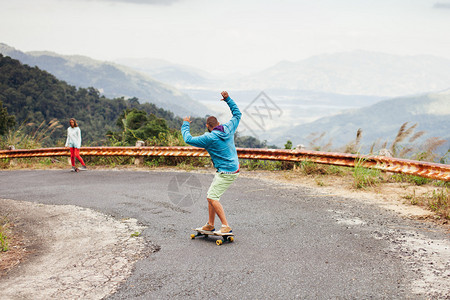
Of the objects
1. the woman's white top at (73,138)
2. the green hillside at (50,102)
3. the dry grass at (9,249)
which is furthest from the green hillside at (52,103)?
Answer: the dry grass at (9,249)

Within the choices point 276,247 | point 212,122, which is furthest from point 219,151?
point 276,247

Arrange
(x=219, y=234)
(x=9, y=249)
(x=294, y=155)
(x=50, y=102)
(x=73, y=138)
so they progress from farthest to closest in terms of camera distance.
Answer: (x=50, y=102)
(x=73, y=138)
(x=294, y=155)
(x=9, y=249)
(x=219, y=234)

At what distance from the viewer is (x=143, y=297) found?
4242 millimetres

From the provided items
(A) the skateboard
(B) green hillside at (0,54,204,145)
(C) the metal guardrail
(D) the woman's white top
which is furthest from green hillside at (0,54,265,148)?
(A) the skateboard

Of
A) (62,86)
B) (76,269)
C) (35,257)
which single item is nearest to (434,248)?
(76,269)

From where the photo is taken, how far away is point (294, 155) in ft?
39.4

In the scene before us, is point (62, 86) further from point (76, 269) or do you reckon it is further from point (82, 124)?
point (76, 269)

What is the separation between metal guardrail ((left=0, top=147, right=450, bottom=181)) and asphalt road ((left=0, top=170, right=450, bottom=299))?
58.8 inches

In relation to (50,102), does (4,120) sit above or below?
below

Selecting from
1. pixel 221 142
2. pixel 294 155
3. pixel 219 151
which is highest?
pixel 221 142

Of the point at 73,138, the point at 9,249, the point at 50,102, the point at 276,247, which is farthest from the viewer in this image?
the point at 50,102

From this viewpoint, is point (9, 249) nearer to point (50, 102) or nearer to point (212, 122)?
point (212, 122)

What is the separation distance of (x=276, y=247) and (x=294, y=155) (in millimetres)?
6515

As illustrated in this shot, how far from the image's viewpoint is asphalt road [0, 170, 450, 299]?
4.39 meters
